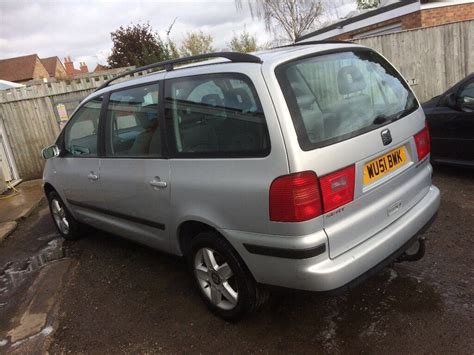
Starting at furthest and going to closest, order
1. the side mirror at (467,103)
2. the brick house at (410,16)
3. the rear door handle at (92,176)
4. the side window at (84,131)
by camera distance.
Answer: the brick house at (410,16) → the side mirror at (467,103) → the side window at (84,131) → the rear door handle at (92,176)

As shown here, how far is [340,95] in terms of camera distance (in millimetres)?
2648

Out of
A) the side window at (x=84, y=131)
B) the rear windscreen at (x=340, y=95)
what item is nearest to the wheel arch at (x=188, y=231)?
the rear windscreen at (x=340, y=95)

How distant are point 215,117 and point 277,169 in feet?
2.18

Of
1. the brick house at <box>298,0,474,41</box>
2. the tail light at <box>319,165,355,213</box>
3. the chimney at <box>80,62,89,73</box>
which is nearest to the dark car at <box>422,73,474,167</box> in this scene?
the tail light at <box>319,165,355,213</box>

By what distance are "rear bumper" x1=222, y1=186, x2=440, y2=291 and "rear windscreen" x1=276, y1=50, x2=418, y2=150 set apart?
0.58m

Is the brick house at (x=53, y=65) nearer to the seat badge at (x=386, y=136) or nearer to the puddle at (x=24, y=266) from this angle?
the puddle at (x=24, y=266)

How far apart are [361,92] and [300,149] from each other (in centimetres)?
79

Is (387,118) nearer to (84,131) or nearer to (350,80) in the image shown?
(350,80)

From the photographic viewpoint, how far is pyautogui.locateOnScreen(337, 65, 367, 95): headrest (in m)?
2.71

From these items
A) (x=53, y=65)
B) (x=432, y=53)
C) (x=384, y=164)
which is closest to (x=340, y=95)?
(x=384, y=164)

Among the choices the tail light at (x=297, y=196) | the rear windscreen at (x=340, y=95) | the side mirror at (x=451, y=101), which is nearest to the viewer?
the tail light at (x=297, y=196)

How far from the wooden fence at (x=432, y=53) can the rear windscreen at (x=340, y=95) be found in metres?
7.64

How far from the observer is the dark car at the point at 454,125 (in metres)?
5.21

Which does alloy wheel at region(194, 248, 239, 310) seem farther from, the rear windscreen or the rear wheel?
the rear wheel
